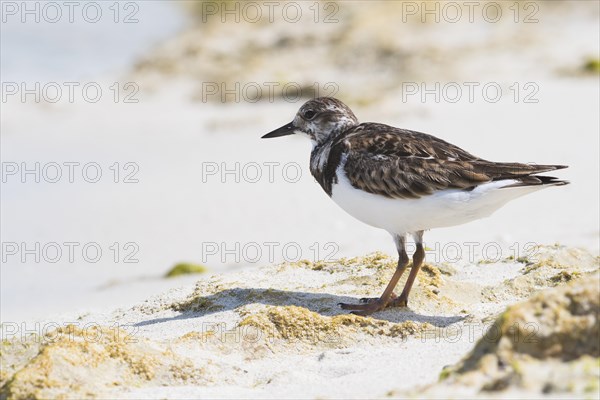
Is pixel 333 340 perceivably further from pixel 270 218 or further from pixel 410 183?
pixel 270 218

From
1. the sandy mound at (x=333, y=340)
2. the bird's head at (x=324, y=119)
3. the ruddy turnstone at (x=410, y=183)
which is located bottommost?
the sandy mound at (x=333, y=340)

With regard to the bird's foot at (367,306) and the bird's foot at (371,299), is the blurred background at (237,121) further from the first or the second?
the bird's foot at (367,306)

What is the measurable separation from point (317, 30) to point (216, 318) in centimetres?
1060

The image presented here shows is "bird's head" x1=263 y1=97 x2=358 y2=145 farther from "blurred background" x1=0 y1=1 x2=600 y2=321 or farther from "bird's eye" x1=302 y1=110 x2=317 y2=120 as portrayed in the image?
"blurred background" x1=0 y1=1 x2=600 y2=321

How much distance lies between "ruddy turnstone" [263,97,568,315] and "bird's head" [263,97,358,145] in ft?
1.21

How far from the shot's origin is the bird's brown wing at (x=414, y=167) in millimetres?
5008

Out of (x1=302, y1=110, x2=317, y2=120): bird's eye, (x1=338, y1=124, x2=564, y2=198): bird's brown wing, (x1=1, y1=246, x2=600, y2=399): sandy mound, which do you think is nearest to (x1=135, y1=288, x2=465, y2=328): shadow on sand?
(x1=1, y1=246, x2=600, y2=399): sandy mound

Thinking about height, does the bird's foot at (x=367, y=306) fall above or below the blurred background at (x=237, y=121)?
below

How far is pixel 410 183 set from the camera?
5.10 meters

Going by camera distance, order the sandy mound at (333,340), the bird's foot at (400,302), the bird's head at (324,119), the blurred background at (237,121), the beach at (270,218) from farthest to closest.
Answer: the blurred background at (237,121)
the bird's head at (324,119)
the bird's foot at (400,302)
the beach at (270,218)
the sandy mound at (333,340)

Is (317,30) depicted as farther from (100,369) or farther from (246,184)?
(100,369)

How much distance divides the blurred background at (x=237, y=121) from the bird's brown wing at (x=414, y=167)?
117 centimetres

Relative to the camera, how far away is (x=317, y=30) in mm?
15047

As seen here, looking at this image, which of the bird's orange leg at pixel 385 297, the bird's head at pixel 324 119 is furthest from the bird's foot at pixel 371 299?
the bird's head at pixel 324 119
